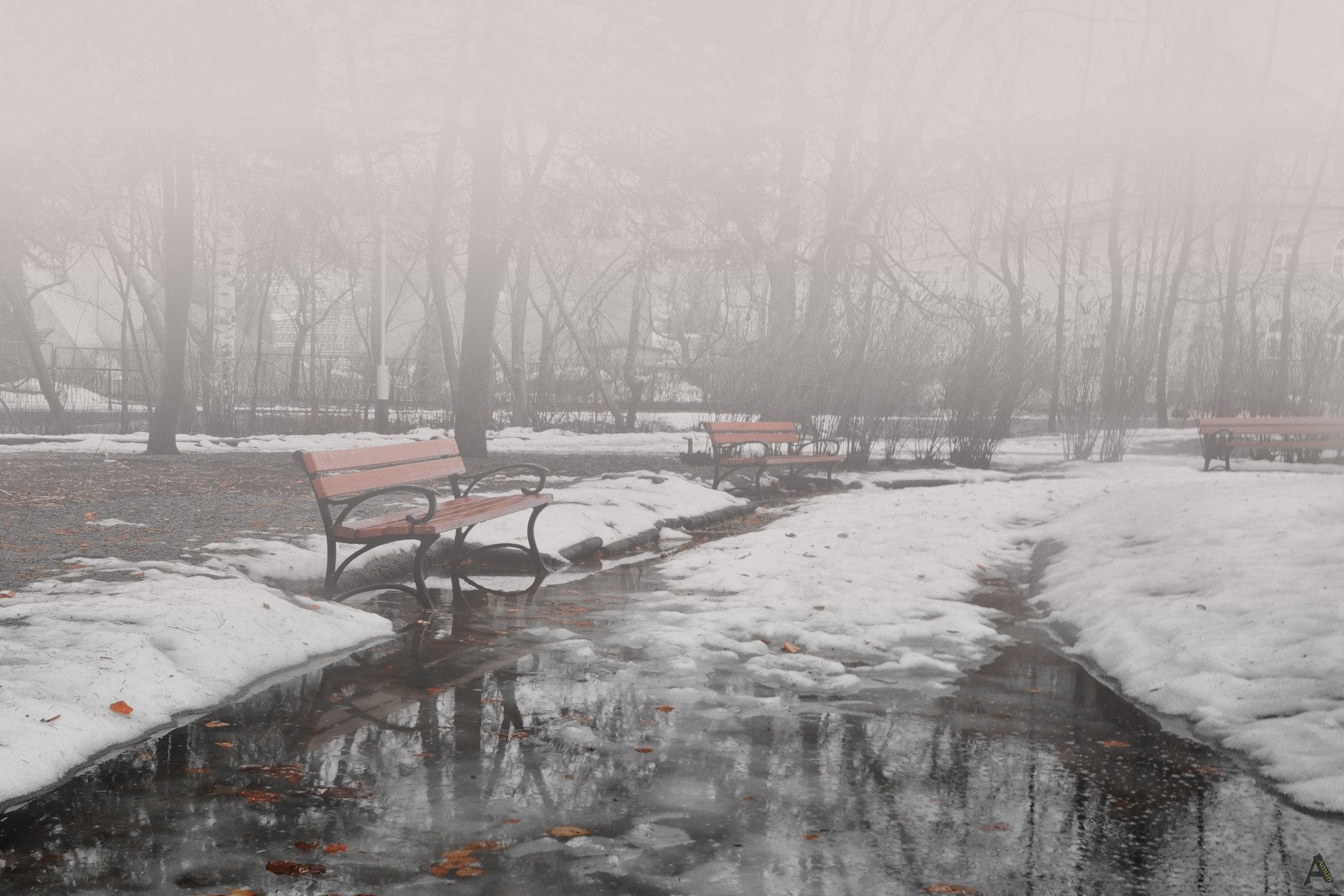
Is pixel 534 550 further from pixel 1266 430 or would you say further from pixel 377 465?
pixel 1266 430

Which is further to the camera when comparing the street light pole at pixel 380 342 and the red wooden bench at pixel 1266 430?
the street light pole at pixel 380 342

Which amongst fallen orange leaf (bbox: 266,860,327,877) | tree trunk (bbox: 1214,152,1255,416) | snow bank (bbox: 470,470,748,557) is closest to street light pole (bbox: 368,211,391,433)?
snow bank (bbox: 470,470,748,557)

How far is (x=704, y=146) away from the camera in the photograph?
15.4 metres

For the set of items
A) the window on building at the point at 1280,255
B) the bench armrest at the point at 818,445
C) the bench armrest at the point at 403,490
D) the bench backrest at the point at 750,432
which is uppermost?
the window on building at the point at 1280,255

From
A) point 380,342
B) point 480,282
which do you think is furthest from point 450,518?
point 380,342

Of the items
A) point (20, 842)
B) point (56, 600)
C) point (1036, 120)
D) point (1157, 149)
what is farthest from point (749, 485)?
point (1157, 149)

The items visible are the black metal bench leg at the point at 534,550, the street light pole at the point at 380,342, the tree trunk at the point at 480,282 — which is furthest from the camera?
the street light pole at the point at 380,342

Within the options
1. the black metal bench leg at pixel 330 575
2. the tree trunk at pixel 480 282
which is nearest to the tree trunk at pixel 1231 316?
the tree trunk at pixel 480 282

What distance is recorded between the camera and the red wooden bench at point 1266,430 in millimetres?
15555

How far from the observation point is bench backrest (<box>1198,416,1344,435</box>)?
1549 cm

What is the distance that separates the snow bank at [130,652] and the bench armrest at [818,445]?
30.8ft

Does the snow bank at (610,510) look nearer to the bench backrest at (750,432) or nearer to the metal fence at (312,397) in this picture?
the bench backrest at (750,432)

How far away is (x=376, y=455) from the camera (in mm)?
6836

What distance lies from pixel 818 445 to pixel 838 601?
8.69 metres
